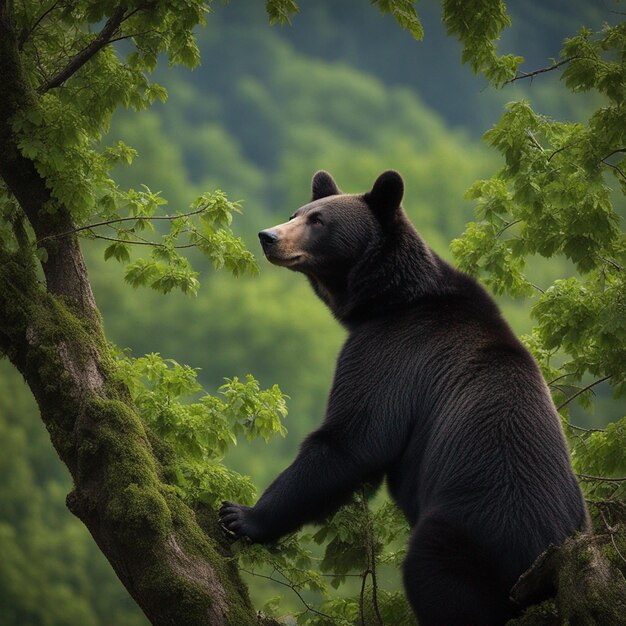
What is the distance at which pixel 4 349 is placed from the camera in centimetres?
612

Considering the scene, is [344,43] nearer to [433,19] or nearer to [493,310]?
[433,19]

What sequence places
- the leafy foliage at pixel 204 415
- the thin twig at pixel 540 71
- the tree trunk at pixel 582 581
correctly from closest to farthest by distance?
the tree trunk at pixel 582 581 → the leafy foliage at pixel 204 415 → the thin twig at pixel 540 71

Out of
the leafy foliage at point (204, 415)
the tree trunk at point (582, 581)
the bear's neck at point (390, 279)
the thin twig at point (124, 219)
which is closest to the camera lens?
the tree trunk at point (582, 581)

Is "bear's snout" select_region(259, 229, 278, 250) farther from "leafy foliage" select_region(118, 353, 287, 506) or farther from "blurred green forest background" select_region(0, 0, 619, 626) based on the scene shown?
"blurred green forest background" select_region(0, 0, 619, 626)

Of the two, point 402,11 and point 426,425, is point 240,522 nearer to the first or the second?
point 426,425

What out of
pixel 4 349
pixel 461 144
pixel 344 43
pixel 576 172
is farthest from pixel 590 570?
pixel 344 43

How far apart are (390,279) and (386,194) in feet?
2.30

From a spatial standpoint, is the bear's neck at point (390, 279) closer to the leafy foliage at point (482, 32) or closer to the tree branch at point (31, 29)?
the leafy foliage at point (482, 32)

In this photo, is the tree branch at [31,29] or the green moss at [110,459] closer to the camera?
the green moss at [110,459]

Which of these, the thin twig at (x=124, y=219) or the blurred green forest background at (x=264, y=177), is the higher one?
the blurred green forest background at (x=264, y=177)

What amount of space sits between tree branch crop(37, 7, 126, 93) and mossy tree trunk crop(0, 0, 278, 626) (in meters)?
0.69

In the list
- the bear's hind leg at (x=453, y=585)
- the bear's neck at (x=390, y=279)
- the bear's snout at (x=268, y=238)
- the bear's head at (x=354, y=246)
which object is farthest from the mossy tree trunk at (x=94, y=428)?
the bear's neck at (x=390, y=279)

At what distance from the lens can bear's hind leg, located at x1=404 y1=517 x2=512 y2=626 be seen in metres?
5.17

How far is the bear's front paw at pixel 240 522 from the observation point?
6.02 meters
